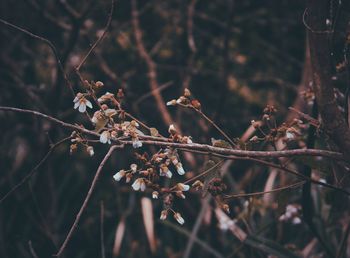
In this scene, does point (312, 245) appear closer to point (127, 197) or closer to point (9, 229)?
point (127, 197)

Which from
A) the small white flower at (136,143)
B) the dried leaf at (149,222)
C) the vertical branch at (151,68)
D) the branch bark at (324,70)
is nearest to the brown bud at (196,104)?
the small white flower at (136,143)

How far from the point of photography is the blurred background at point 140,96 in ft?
8.32

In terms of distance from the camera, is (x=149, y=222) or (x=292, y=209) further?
(x=149, y=222)

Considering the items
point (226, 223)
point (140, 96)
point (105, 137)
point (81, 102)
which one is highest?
point (140, 96)

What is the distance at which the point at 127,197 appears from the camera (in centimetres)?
294

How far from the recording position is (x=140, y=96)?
308cm

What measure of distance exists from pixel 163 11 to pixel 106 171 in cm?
111

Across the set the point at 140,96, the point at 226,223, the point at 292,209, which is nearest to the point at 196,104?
the point at 292,209

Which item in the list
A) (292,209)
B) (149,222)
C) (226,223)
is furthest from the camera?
(149,222)

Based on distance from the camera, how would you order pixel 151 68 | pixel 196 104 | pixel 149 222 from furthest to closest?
pixel 151 68 < pixel 149 222 < pixel 196 104

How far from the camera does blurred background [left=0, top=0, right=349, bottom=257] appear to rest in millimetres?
2535

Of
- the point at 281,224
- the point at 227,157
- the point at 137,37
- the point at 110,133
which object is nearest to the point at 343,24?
the point at 227,157

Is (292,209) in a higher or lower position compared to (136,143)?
lower

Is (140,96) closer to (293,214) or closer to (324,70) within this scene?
(293,214)
